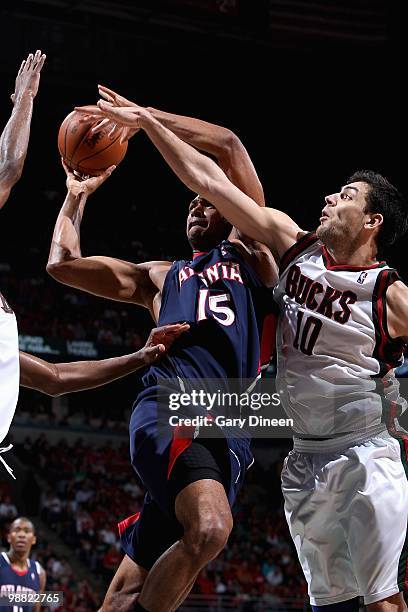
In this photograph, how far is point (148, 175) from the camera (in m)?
20.9

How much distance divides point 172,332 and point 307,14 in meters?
11.4

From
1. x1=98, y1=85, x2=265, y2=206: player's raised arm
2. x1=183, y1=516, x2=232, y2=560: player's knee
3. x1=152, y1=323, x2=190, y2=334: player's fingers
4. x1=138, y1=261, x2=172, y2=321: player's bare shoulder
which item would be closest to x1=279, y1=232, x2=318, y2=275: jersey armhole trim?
x1=98, y1=85, x2=265, y2=206: player's raised arm

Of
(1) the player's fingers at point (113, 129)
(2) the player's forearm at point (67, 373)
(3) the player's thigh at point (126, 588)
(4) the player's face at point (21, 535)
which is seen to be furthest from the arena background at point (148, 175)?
(1) the player's fingers at point (113, 129)

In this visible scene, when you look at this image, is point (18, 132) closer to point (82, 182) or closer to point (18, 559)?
point (82, 182)

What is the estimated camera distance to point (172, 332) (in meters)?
4.32

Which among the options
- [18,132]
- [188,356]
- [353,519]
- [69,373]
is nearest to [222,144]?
[18,132]

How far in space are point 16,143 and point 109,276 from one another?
0.85m

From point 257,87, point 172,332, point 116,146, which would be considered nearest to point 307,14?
point 257,87

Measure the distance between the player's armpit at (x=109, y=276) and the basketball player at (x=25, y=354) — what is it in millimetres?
382

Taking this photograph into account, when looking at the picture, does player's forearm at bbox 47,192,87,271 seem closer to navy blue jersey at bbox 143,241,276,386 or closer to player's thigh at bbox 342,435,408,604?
navy blue jersey at bbox 143,241,276,386

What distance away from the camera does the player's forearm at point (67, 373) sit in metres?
4.74

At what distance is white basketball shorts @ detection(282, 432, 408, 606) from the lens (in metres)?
3.93

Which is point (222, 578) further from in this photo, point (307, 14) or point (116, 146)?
point (116, 146)

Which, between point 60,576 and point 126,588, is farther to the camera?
point 60,576
